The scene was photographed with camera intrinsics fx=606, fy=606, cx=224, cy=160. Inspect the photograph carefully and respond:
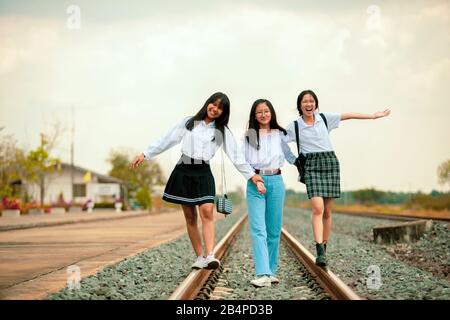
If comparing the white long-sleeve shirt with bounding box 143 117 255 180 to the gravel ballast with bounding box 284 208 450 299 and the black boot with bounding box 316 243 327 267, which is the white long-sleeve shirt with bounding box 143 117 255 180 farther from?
the gravel ballast with bounding box 284 208 450 299

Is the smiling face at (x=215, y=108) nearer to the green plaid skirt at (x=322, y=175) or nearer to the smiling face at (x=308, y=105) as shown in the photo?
the smiling face at (x=308, y=105)

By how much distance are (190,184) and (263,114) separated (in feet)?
3.27

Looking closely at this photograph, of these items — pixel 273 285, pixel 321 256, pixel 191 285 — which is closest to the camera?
pixel 191 285

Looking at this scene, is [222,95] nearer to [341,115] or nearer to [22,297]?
[341,115]

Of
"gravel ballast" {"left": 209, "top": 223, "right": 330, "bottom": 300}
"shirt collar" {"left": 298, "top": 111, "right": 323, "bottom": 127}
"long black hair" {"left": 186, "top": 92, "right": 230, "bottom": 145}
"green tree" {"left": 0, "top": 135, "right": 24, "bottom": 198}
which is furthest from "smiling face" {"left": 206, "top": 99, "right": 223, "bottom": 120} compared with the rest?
"green tree" {"left": 0, "top": 135, "right": 24, "bottom": 198}

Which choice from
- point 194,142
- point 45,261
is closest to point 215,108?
point 194,142

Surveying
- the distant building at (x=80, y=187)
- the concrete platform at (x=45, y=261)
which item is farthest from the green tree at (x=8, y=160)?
the concrete platform at (x=45, y=261)

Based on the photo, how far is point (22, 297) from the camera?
208 inches

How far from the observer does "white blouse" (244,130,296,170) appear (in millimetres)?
5402

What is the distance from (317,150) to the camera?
5.98 metres

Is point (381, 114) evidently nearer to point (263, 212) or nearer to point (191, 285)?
point (263, 212)

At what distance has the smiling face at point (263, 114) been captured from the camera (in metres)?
5.32
